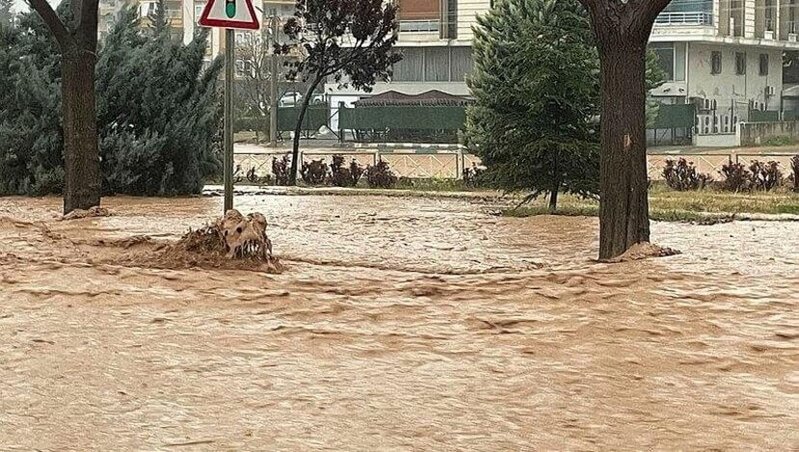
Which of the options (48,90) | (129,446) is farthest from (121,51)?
(129,446)

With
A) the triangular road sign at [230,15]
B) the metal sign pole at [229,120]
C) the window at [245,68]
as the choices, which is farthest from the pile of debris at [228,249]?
the window at [245,68]

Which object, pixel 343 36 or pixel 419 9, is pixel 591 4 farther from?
pixel 419 9

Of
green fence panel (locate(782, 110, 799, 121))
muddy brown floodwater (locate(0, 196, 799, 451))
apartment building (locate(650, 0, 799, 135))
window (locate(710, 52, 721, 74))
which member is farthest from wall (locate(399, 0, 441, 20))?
muddy brown floodwater (locate(0, 196, 799, 451))

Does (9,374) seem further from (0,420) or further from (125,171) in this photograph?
(125,171)

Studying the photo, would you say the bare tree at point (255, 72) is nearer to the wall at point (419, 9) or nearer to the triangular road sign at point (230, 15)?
the wall at point (419, 9)

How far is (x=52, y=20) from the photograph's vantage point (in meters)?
15.3

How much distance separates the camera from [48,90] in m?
20.1

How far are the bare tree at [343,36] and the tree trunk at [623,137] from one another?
1710 centimetres

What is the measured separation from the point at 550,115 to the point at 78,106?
5959mm

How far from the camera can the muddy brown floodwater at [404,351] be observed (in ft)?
16.9

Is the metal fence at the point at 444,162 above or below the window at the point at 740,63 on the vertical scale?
below

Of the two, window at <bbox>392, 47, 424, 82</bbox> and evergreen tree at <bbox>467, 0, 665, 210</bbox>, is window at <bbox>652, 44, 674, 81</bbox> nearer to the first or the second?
window at <bbox>392, 47, 424, 82</bbox>

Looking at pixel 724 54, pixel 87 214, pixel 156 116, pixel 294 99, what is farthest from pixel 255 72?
pixel 87 214

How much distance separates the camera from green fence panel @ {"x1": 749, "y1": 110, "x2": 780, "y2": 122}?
52.0 metres
